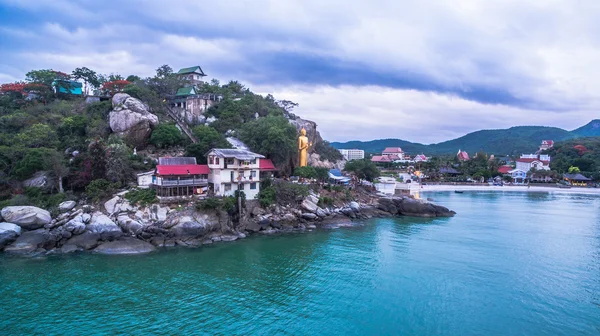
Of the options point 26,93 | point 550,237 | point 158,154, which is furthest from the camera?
point 26,93

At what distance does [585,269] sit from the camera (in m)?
23.5

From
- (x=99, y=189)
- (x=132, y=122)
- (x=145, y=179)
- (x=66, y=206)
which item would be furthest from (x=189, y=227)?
(x=132, y=122)

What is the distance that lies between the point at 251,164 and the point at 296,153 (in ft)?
35.4

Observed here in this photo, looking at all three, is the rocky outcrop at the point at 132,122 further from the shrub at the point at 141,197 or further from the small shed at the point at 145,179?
the shrub at the point at 141,197

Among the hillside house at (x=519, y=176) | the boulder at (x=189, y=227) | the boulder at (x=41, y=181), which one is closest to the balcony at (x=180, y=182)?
the boulder at (x=189, y=227)

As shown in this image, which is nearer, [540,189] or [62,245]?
[62,245]

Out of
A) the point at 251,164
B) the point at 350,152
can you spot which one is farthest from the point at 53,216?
the point at 350,152

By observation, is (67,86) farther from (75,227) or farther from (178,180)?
(75,227)

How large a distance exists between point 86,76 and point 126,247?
136 ft

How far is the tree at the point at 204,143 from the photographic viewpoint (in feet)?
119

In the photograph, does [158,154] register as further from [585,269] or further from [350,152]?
[350,152]

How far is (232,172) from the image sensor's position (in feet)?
109

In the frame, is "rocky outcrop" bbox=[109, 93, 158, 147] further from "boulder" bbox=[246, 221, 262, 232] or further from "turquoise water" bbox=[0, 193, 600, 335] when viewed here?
"boulder" bbox=[246, 221, 262, 232]

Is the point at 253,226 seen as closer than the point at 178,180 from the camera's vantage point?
No
